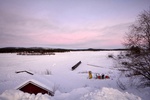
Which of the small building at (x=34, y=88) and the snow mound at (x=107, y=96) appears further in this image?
the small building at (x=34, y=88)

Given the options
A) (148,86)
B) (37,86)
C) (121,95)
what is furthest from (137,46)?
(37,86)

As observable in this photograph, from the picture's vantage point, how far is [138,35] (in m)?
11.4

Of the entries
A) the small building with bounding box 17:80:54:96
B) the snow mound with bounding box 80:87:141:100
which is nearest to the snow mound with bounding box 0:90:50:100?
the snow mound with bounding box 80:87:141:100

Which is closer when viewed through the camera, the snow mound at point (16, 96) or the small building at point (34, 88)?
the snow mound at point (16, 96)

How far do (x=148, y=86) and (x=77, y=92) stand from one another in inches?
318

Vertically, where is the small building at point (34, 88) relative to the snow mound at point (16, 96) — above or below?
below

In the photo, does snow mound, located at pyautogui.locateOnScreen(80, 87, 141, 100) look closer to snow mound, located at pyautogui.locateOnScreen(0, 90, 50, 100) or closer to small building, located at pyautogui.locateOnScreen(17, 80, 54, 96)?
snow mound, located at pyautogui.locateOnScreen(0, 90, 50, 100)

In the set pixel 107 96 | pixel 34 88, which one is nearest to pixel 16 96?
pixel 107 96

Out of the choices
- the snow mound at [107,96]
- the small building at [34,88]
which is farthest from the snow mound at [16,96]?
the small building at [34,88]

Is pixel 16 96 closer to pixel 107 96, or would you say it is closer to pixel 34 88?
pixel 107 96

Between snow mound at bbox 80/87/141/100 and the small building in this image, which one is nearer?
snow mound at bbox 80/87/141/100

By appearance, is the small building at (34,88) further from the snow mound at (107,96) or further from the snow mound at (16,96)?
the snow mound at (107,96)

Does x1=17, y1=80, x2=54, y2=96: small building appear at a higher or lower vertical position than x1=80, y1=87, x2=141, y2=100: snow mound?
lower

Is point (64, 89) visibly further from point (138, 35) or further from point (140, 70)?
point (138, 35)
